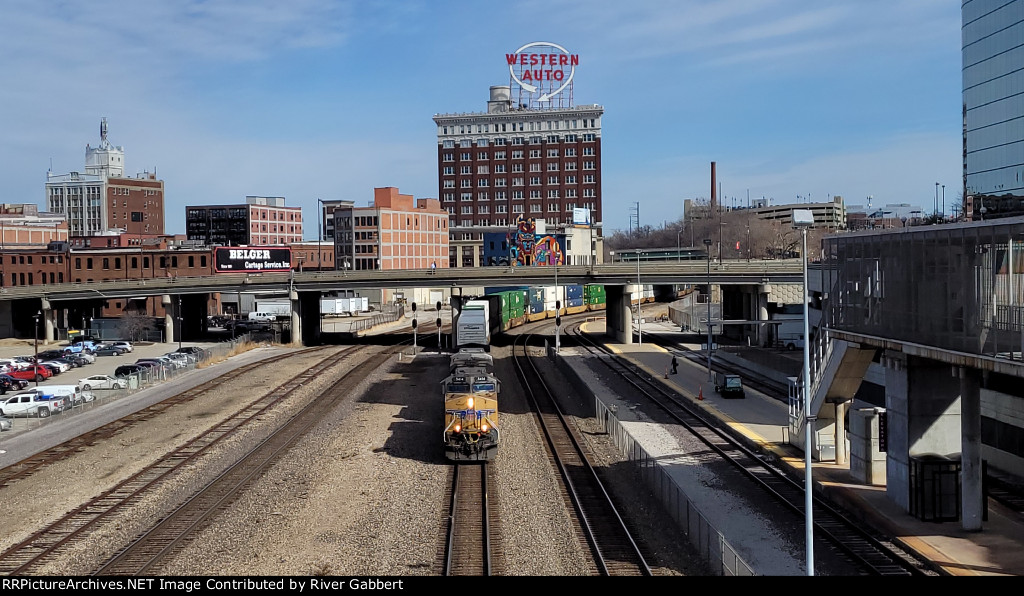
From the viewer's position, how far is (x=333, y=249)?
518ft

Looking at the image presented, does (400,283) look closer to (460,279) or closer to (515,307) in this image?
(460,279)

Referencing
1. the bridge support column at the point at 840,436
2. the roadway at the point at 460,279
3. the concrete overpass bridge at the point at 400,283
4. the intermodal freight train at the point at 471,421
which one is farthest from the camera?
the concrete overpass bridge at the point at 400,283

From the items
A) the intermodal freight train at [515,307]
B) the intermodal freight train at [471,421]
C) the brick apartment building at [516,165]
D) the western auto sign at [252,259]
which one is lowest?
the intermodal freight train at [471,421]

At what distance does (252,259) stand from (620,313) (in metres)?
47.1

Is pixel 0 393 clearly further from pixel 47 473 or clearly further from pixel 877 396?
pixel 877 396

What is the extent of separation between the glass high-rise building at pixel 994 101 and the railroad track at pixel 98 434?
52023mm

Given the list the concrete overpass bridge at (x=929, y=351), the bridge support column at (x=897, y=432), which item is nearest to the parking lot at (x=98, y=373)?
the concrete overpass bridge at (x=929, y=351)

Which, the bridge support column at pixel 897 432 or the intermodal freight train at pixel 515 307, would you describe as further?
the intermodal freight train at pixel 515 307

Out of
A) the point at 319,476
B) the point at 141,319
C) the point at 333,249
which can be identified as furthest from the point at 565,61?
the point at 319,476

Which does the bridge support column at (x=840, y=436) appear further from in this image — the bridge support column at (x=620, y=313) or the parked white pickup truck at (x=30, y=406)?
the bridge support column at (x=620, y=313)

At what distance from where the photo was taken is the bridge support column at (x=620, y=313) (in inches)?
3226

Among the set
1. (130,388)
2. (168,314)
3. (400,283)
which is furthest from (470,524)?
(168,314)
